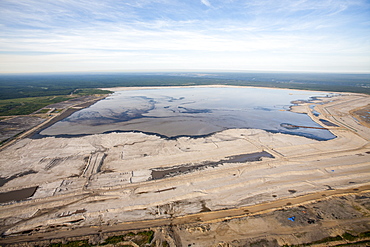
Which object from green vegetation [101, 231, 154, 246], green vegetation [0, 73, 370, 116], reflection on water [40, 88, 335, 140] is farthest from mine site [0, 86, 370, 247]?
green vegetation [0, 73, 370, 116]

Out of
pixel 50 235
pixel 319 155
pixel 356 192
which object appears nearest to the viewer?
pixel 50 235

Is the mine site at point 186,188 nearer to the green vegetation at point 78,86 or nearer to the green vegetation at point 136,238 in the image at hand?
the green vegetation at point 136,238

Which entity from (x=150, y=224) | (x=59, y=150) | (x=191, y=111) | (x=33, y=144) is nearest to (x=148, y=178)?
(x=150, y=224)

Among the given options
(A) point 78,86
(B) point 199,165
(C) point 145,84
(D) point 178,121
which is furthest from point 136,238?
(A) point 78,86

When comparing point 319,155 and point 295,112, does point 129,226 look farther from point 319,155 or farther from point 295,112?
point 295,112

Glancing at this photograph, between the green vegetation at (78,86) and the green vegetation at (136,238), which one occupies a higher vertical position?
the green vegetation at (78,86)

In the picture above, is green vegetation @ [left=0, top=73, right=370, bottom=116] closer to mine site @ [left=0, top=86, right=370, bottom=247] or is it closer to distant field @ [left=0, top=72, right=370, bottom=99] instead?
distant field @ [left=0, top=72, right=370, bottom=99]

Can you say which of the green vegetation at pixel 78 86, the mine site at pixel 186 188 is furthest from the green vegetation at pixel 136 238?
the green vegetation at pixel 78 86

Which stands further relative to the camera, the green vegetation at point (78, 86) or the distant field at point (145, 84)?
the distant field at point (145, 84)

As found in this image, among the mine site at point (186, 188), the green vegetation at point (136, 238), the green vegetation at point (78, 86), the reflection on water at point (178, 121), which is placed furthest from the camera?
the green vegetation at point (78, 86)
